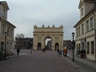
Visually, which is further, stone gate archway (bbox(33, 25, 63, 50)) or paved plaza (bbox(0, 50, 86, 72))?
stone gate archway (bbox(33, 25, 63, 50))

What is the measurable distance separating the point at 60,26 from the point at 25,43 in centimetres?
5449

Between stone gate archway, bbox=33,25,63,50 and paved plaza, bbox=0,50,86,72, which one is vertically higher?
stone gate archway, bbox=33,25,63,50

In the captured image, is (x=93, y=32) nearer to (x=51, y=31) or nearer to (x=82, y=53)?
(x=82, y=53)

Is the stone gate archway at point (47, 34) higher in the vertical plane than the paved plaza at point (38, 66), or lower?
higher

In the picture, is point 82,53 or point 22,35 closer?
point 82,53

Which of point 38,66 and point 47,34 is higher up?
point 47,34

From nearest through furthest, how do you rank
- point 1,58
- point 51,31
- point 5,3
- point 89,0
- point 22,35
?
point 1,58
point 89,0
point 5,3
point 51,31
point 22,35

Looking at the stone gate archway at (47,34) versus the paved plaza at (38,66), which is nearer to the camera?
the paved plaza at (38,66)

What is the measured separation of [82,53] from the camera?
22.6 m

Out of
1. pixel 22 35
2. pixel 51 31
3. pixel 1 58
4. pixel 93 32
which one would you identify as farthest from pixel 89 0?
pixel 22 35

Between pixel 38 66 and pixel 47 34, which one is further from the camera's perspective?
pixel 47 34

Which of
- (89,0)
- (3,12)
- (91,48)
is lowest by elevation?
(91,48)

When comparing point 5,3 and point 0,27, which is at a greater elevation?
point 5,3

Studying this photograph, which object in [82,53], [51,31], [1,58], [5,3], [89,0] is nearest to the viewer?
[1,58]
